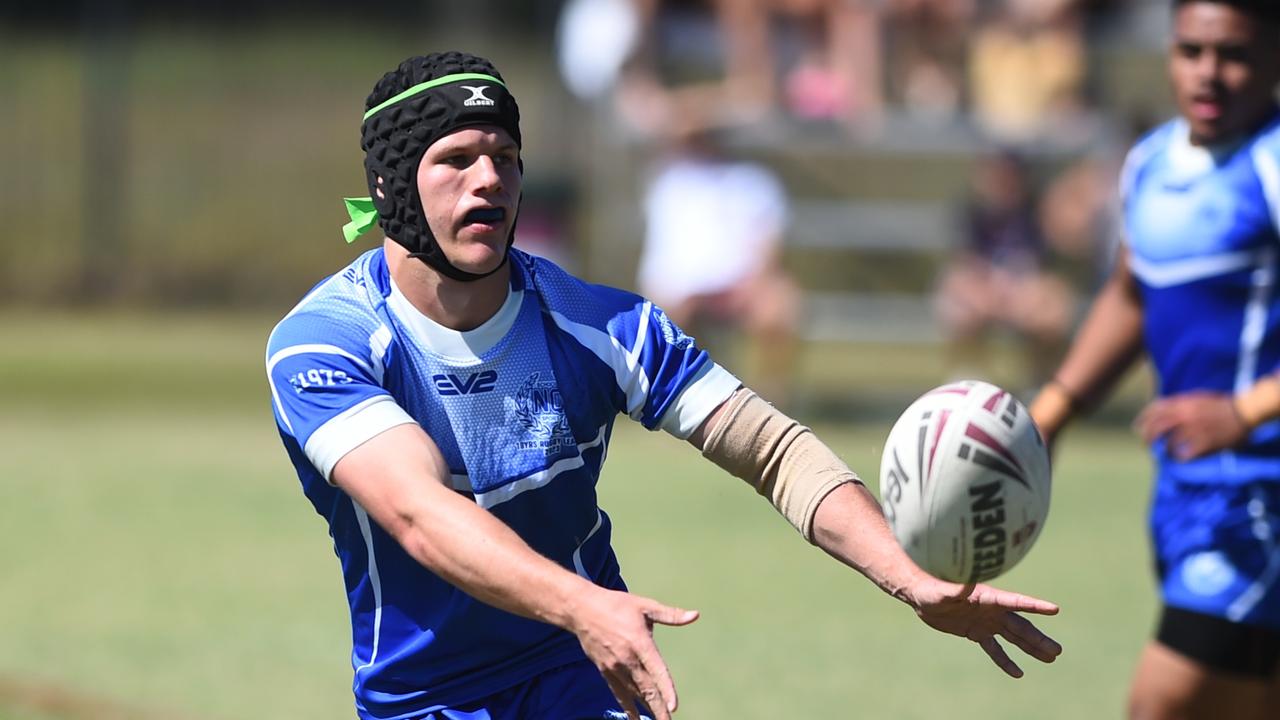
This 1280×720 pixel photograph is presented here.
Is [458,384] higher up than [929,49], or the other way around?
[458,384]

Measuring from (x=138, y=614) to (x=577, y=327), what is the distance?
17.8 feet

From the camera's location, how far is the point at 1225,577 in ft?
17.0

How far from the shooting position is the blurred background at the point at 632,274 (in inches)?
334

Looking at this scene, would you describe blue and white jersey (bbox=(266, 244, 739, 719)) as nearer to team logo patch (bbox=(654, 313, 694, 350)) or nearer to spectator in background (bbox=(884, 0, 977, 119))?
team logo patch (bbox=(654, 313, 694, 350))

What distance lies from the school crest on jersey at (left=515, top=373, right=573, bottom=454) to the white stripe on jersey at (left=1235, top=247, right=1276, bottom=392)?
2.13 metres

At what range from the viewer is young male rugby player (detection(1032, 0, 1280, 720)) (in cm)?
512

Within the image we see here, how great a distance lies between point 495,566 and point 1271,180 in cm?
278

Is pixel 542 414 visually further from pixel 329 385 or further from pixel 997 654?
pixel 997 654

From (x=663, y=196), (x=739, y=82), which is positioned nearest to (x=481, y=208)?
(x=663, y=196)

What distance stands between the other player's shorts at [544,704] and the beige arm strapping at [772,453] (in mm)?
577

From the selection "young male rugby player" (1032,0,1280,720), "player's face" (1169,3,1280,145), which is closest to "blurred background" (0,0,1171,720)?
"young male rugby player" (1032,0,1280,720)

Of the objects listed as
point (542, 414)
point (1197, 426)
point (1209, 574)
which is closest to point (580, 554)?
point (542, 414)

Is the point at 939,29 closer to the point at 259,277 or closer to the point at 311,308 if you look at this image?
the point at 259,277

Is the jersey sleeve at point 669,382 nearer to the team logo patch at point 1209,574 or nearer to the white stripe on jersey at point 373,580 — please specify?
the white stripe on jersey at point 373,580
